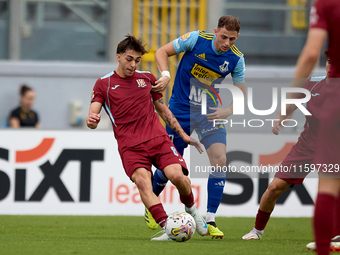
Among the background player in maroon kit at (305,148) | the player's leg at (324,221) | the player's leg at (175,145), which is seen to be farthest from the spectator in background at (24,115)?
the player's leg at (324,221)

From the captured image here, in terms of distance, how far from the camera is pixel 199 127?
568cm

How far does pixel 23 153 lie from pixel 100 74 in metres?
3.48

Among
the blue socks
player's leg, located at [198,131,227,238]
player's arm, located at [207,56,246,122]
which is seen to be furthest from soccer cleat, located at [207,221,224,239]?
player's arm, located at [207,56,246,122]

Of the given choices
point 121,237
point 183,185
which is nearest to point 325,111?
point 183,185

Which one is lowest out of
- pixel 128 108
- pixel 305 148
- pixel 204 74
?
pixel 305 148

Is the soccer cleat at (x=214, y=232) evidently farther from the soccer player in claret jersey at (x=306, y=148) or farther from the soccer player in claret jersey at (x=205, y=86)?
the soccer player in claret jersey at (x=306, y=148)

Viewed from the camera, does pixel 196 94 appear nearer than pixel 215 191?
No

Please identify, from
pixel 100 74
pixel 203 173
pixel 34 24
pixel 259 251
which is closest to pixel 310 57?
pixel 259 251

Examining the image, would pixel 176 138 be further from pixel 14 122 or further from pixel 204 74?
pixel 14 122

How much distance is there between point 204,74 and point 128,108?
3.53 feet

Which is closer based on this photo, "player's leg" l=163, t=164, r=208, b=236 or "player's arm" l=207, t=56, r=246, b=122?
"player's leg" l=163, t=164, r=208, b=236

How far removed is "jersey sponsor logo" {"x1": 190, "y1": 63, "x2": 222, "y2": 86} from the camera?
5.70m

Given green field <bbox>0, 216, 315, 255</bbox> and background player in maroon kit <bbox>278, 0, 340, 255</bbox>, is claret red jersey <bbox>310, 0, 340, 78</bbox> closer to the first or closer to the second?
background player in maroon kit <bbox>278, 0, 340, 255</bbox>

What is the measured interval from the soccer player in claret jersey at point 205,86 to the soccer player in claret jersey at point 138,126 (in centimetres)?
47
